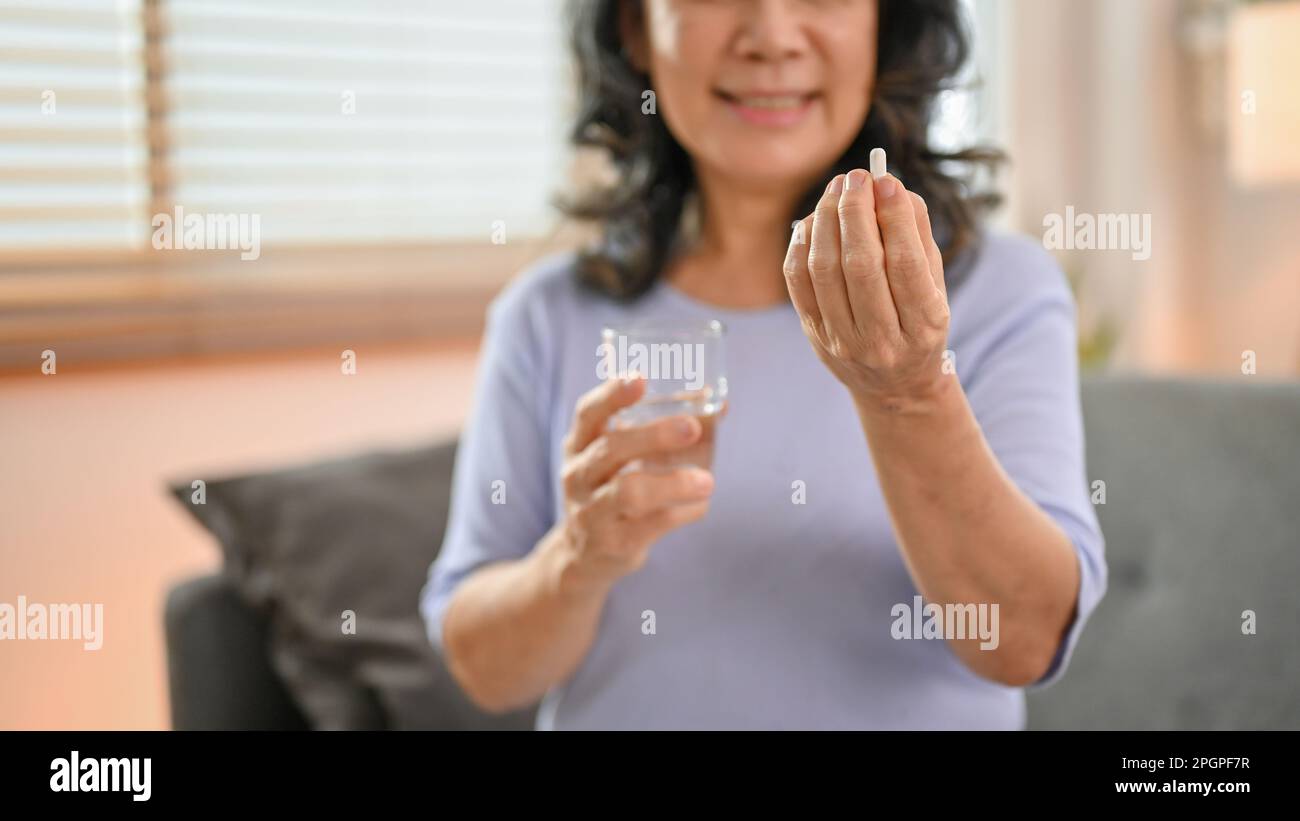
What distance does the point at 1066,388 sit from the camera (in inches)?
29.0

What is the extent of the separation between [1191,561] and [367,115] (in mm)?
1197

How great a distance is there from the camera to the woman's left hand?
0.46 metres

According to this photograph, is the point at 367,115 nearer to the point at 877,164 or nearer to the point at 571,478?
the point at 571,478

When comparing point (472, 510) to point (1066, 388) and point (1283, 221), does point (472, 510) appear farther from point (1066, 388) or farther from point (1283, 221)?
point (1283, 221)

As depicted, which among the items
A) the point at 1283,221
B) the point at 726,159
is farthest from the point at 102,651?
the point at 1283,221

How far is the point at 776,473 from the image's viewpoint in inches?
30.1

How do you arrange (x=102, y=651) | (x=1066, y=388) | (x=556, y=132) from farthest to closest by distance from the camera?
(x=556, y=132)
(x=102, y=651)
(x=1066, y=388)

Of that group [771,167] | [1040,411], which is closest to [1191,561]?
[1040,411]

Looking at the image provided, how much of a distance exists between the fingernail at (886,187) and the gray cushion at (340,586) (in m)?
0.73

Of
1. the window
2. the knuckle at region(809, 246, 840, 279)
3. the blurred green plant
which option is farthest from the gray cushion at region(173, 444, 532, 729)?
the blurred green plant

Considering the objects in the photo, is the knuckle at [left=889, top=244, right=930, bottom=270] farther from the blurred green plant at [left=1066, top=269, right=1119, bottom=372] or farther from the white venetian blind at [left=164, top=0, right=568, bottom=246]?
the blurred green plant at [left=1066, top=269, right=1119, bottom=372]

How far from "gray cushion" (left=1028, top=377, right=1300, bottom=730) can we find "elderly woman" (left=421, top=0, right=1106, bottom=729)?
27cm
